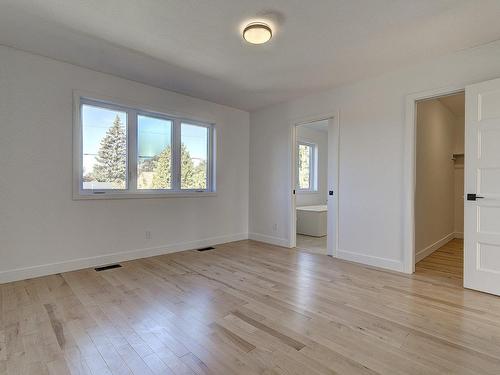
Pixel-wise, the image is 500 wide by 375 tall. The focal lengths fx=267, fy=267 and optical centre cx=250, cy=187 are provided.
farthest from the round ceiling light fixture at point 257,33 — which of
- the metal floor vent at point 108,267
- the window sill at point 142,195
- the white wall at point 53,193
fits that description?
the metal floor vent at point 108,267

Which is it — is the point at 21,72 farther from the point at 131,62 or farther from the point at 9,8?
the point at 131,62

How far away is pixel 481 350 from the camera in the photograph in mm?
1766

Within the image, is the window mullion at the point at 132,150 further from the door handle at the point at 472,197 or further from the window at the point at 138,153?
the door handle at the point at 472,197

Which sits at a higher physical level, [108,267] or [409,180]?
[409,180]

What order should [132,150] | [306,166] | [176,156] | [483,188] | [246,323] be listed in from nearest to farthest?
[246,323]
[483,188]
[132,150]
[176,156]
[306,166]

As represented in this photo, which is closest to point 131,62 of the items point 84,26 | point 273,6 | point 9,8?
point 84,26

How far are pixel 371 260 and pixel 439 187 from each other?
2.28m

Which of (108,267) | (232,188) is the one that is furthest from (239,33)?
(108,267)

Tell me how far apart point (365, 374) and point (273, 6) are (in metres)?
2.68

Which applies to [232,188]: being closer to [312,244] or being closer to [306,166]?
[312,244]

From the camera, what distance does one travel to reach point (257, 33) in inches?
97.1

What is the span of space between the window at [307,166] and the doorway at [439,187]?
9.98 ft

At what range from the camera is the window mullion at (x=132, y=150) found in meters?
3.91

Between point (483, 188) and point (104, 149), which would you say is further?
point (104, 149)
